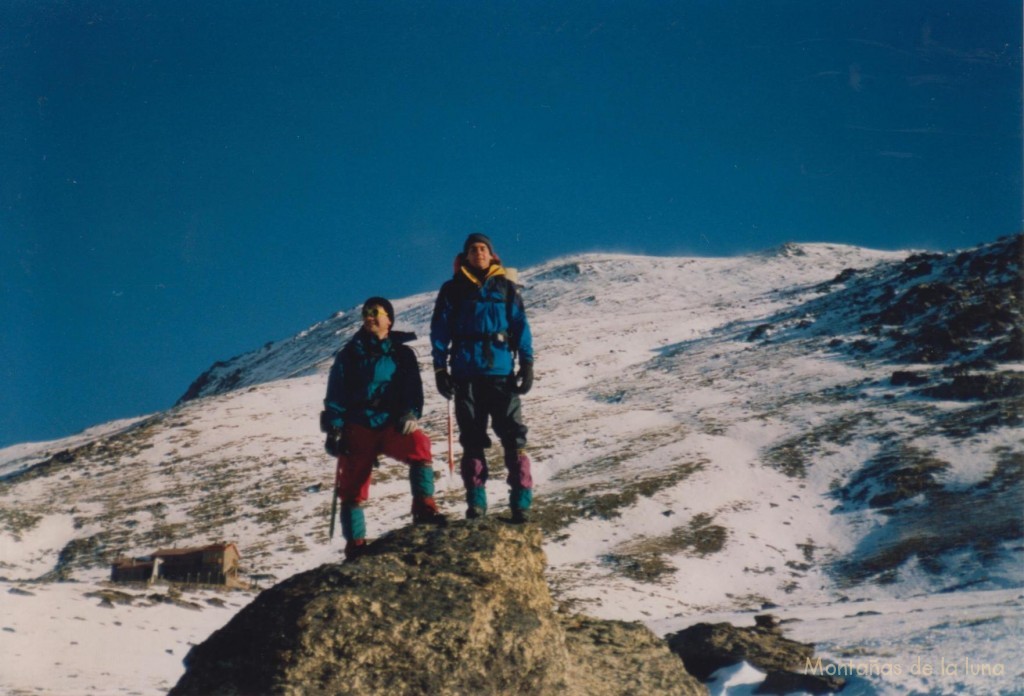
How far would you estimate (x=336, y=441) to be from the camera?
7.39 metres

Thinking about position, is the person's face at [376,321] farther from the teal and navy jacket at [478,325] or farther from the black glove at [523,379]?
the black glove at [523,379]

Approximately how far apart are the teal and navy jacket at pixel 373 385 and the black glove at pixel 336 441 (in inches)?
2.8

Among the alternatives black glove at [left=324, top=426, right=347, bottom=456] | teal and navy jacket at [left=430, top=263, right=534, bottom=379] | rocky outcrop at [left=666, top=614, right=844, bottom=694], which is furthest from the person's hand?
rocky outcrop at [left=666, top=614, right=844, bottom=694]

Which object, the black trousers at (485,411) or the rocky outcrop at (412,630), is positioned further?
the black trousers at (485,411)

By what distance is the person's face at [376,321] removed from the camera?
7.71 meters

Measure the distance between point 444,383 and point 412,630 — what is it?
2.66m

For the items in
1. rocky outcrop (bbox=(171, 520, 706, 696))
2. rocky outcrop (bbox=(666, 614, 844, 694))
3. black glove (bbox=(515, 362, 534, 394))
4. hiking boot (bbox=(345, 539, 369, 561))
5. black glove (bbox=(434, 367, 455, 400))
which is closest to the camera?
rocky outcrop (bbox=(171, 520, 706, 696))

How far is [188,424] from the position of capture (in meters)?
61.1

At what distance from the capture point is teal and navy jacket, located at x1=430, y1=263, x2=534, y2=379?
7.76 meters

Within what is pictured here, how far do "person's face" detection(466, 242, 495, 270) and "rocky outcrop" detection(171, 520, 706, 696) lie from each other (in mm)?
2698

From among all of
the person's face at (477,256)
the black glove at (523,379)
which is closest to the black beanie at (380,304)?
the person's face at (477,256)

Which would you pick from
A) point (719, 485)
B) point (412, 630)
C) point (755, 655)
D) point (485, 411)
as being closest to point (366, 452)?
point (485, 411)

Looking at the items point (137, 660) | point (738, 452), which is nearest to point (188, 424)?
point (738, 452)

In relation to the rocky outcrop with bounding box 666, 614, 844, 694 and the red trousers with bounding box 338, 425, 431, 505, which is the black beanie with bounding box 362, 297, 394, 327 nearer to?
the red trousers with bounding box 338, 425, 431, 505
